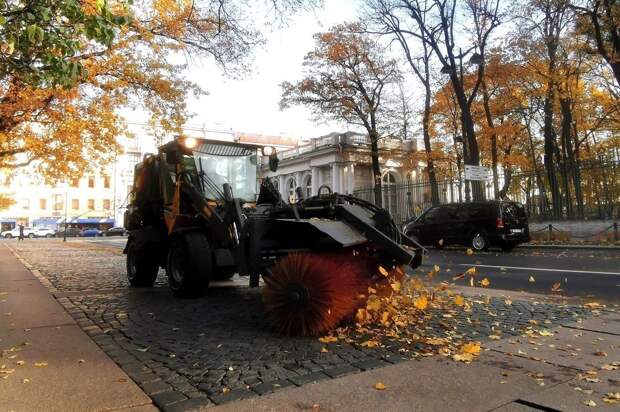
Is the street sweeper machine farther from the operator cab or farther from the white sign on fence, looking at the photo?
the white sign on fence

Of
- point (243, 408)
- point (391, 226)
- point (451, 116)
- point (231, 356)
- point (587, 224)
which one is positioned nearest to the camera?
point (243, 408)

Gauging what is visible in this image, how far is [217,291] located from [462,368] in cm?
537

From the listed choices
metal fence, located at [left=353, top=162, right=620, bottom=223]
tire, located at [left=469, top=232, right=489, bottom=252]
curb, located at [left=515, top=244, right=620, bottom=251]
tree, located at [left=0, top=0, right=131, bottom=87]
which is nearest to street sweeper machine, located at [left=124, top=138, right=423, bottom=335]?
tree, located at [left=0, top=0, right=131, bottom=87]

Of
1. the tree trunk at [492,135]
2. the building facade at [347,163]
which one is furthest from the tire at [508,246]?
the building facade at [347,163]

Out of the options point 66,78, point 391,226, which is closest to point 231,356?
point 391,226

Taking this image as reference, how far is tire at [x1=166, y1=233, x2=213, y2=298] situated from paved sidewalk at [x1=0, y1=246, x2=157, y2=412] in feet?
5.74

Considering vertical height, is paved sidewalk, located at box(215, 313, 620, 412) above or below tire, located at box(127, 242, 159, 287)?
below

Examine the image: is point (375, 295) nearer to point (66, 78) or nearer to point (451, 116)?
point (66, 78)

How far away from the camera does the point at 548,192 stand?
22.1m

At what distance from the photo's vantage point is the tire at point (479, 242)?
18.1 metres

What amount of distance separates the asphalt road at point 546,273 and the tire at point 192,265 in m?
4.96

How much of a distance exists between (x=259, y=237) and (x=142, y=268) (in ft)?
14.2

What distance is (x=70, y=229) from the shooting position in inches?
2773

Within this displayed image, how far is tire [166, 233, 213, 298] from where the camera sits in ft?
24.1
